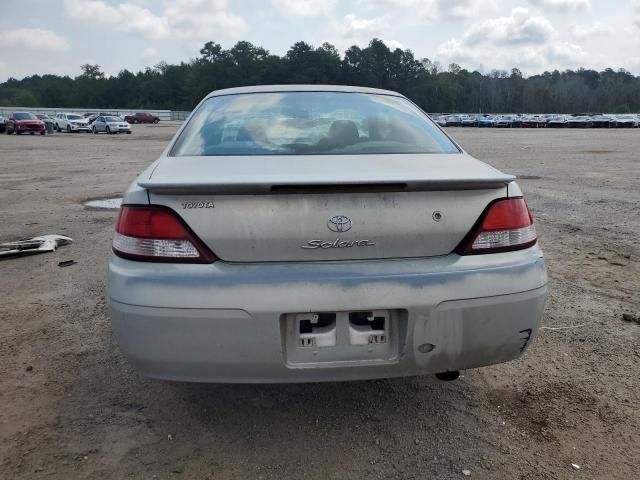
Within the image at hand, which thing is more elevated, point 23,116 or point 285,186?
point 23,116

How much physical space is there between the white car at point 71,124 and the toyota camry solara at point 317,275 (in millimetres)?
49826

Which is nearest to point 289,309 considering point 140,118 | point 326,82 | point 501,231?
point 501,231

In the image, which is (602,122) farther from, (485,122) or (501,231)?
(501,231)

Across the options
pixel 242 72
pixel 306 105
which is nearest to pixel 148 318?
pixel 306 105

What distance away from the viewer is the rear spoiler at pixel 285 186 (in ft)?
7.11

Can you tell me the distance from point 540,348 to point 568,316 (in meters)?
0.63

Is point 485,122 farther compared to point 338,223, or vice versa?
point 485,122

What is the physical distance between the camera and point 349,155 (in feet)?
8.96

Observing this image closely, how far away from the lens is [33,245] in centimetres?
604

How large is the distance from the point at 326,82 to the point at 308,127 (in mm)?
113335

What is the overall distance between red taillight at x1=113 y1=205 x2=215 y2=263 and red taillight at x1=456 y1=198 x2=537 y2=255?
3.55 feet

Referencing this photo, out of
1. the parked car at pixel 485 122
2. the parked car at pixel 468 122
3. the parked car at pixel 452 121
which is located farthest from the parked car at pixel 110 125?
the parked car at pixel 485 122

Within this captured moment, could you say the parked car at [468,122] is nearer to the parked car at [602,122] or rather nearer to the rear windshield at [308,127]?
the parked car at [602,122]

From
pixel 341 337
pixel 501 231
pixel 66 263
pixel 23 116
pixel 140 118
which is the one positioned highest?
pixel 140 118
